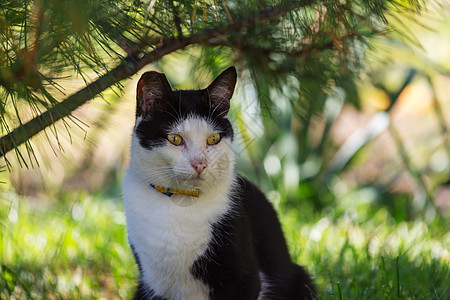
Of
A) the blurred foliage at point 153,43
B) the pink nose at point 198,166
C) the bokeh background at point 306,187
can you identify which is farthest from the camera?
the bokeh background at point 306,187

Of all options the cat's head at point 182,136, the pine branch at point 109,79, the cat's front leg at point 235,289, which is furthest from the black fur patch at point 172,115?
the cat's front leg at point 235,289

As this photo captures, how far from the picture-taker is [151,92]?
1.09 m

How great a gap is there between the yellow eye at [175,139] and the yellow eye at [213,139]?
63 millimetres

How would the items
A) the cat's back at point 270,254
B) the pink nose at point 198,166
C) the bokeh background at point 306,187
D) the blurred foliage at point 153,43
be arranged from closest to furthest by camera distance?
the blurred foliage at point 153,43 < the pink nose at point 198,166 < the cat's back at point 270,254 < the bokeh background at point 306,187

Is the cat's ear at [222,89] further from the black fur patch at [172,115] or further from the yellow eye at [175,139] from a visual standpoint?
the yellow eye at [175,139]

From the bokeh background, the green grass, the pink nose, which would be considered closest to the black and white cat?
the pink nose

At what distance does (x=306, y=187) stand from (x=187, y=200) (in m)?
1.34

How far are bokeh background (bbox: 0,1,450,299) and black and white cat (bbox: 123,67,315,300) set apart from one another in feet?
0.35

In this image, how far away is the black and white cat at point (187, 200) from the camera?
1081mm

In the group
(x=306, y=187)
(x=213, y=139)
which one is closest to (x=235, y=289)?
(x=213, y=139)

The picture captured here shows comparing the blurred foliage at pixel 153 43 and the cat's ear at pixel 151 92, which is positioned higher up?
the blurred foliage at pixel 153 43

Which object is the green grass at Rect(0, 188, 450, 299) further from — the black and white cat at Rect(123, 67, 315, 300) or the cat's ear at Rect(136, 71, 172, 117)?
the cat's ear at Rect(136, 71, 172, 117)


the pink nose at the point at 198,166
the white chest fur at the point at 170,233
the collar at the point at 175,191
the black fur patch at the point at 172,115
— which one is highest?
the black fur patch at the point at 172,115

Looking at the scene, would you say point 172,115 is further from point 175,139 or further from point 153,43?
point 153,43
